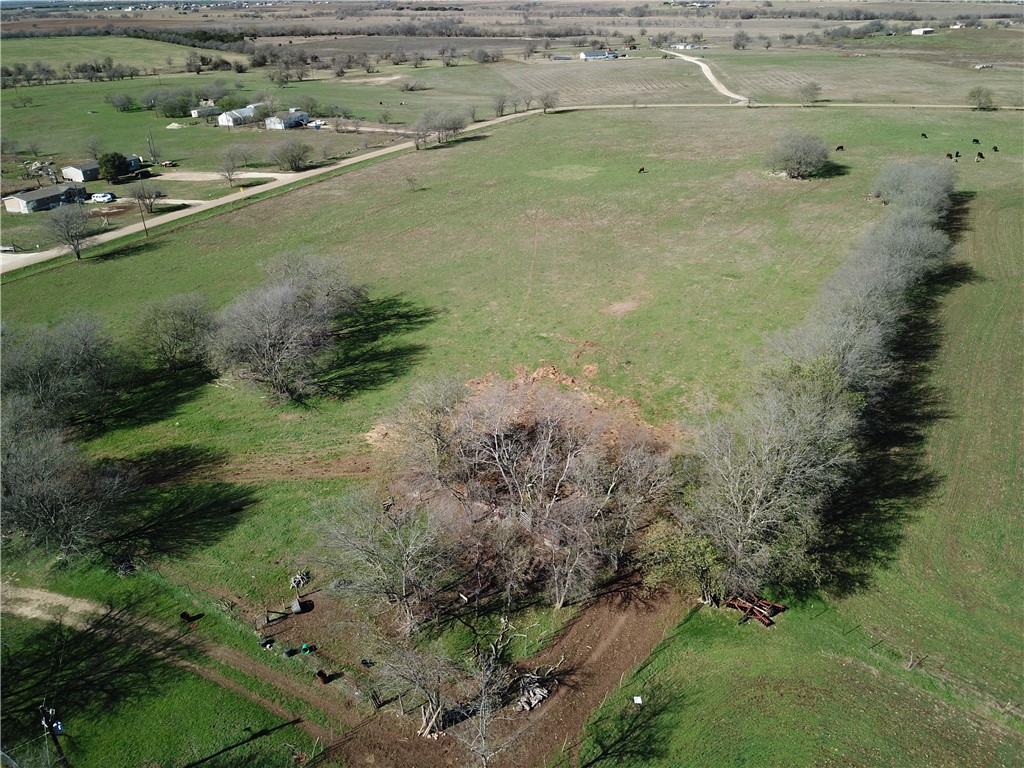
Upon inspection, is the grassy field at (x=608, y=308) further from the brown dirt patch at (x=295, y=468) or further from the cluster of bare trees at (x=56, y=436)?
the cluster of bare trees at (x=56, y=436)

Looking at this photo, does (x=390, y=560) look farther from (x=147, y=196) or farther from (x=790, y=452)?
(x=147, y=196)

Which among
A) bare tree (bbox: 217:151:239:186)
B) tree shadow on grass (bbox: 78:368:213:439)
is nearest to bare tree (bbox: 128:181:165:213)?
bare tree (bbox: 217:151:239:186)

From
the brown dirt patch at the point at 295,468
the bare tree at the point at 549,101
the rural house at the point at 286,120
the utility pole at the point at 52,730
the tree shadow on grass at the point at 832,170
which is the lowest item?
the utility pole at the point at 52,730

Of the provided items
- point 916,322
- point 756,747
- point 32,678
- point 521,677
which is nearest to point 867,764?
point 756,747

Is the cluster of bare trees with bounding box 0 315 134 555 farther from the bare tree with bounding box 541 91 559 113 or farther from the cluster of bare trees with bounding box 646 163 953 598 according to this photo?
the bare tree with bounding box 541 91 559 113

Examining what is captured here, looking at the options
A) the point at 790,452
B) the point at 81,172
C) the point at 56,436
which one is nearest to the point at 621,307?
the point at 790,452

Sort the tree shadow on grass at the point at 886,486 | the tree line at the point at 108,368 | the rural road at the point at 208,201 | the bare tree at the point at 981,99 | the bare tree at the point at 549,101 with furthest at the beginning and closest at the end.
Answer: the bare tree at the point at 549,101 < the bare tree at the point at 981,99 < the rural road at the point at 208,201 < the tree line at the point at 108,368 < the tree shadow on grass at the point at 886,486

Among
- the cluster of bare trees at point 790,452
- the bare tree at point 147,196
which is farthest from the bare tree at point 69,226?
the cluster of bare trees at point 790,452
